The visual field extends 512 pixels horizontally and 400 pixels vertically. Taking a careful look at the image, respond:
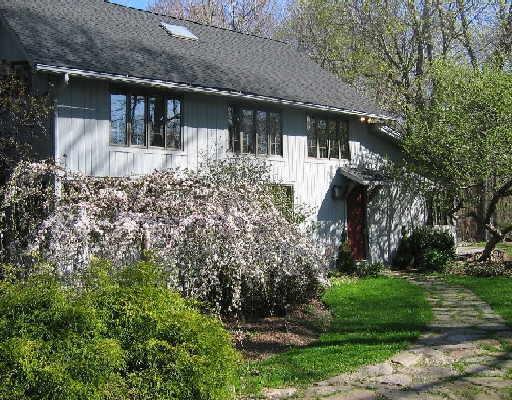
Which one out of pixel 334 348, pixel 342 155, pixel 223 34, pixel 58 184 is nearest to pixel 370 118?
pixel 342 155

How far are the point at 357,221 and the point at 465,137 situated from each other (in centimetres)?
399

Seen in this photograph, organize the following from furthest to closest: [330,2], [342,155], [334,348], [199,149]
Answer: [330,2] → [342,155] → [199,149] → [334,348]

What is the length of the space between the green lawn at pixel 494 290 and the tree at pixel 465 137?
3008 mm

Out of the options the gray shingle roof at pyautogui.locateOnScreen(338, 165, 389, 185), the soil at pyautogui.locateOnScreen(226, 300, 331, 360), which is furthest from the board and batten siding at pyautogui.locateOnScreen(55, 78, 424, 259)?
the soil at pyautogui.locateOnScreen(226, 300, 331, 360)

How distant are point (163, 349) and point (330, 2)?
24.4 metres

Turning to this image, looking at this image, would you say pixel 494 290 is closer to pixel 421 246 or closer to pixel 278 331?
pixel 278 331

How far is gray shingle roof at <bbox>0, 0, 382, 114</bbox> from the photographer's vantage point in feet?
41.4

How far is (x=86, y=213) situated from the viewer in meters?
8.51

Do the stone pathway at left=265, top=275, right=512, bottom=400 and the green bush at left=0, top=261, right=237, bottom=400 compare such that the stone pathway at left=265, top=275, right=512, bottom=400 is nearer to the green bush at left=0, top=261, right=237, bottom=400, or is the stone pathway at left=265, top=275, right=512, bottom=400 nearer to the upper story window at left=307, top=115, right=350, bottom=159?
the green bush at left=0, top=261, right=237, bottom=400

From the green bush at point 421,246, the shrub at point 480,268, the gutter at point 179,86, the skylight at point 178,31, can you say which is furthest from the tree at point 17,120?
the green bush at point 421,246

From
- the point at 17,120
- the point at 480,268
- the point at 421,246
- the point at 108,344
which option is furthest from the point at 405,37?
the point at 108,344

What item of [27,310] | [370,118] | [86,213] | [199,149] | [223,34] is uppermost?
[223,34]

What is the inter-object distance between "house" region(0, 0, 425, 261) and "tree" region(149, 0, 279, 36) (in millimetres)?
13598

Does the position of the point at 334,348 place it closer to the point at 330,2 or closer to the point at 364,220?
the point at 364,220
